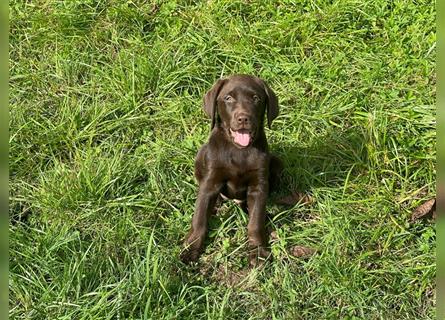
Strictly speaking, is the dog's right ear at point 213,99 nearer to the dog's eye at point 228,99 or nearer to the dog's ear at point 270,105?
the dog's eye at point 228,99

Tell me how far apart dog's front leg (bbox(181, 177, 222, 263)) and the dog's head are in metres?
0.31

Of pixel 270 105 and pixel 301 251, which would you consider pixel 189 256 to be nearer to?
pixel 301 251

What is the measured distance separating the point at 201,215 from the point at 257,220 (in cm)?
34

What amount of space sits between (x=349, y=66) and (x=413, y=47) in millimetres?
618

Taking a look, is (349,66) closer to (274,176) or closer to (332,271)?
(274,176)

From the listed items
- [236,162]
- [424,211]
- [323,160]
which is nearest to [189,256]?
[236,162]

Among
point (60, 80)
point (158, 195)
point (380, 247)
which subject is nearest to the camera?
point (380, 247)

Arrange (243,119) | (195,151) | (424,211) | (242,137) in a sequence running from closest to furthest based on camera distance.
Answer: (243,119) < (242,137) < (424,211) < (195,151)

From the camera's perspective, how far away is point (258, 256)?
11.5 ft

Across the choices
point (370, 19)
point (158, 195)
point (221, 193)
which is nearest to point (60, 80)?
point (158, 195)

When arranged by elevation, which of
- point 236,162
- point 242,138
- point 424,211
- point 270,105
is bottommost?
point 424,211

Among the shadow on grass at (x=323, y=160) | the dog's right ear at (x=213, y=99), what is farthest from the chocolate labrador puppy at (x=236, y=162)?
the shadow on grass at (x=323, y=160)

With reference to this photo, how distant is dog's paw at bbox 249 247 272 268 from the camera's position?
3502mm

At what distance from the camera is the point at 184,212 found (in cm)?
390
